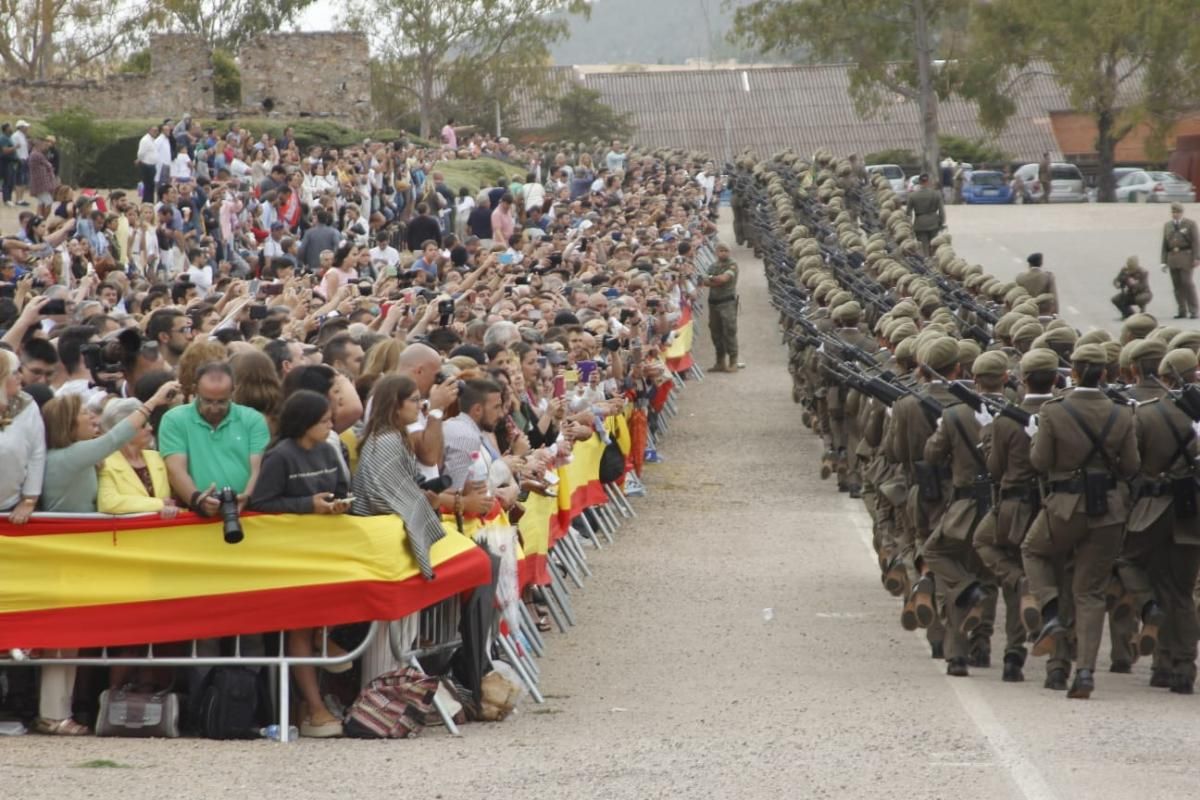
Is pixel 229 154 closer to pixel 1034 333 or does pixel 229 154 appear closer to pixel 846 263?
pixel 846 263

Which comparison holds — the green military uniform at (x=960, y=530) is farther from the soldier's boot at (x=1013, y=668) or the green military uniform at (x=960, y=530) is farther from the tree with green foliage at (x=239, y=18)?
the tree with green foliage at (x=239, y=18)

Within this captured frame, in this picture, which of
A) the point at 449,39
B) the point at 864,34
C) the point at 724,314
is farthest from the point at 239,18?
the point at 724,314

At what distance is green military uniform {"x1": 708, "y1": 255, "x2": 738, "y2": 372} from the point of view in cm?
2900

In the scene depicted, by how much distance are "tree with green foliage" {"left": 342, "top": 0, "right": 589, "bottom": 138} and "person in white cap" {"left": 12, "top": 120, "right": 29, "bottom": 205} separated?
131 feet

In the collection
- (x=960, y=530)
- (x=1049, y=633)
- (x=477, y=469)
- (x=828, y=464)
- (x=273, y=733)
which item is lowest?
(x=828, y=464)

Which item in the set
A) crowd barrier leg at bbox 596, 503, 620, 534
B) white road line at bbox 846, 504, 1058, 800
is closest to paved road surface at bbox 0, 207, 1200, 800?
white road line at bbox 846, 504, 1058, 800

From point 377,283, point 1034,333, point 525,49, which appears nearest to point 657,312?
point 377,283

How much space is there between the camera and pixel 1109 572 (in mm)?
11336

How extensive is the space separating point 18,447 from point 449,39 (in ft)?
221

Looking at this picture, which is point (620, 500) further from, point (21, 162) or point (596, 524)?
point (21, 162)

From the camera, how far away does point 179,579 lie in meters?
9.41

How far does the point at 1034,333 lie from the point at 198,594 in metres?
8.32

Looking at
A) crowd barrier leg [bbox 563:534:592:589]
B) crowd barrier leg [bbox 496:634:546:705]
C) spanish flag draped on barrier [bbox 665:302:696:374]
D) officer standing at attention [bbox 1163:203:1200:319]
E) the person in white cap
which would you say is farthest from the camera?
the person in white cap

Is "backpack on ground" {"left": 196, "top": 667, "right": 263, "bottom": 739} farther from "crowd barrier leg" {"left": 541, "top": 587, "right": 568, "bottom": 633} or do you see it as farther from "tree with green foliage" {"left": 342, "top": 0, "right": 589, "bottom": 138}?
"tree with green foliage" {"left": 342, "top": 0, "right": 589, "bottom": 138}
